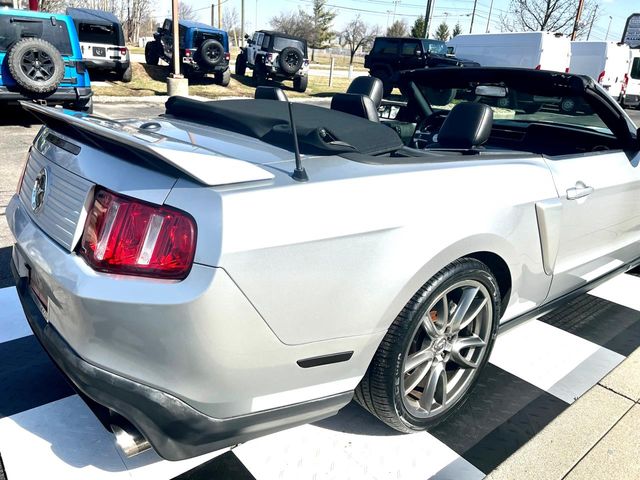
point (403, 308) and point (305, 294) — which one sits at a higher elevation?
point (305, 294)

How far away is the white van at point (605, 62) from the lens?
17656 mm

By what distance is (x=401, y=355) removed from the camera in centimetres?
188

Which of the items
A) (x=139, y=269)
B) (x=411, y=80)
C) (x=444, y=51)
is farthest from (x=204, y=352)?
(x=444, y=51)

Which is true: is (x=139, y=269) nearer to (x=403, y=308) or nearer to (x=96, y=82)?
(x=403, y=308)

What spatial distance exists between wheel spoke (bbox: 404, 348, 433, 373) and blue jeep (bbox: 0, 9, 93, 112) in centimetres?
782

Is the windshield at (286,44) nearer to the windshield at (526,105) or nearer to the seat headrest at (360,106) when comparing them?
the windshield at (526,105)

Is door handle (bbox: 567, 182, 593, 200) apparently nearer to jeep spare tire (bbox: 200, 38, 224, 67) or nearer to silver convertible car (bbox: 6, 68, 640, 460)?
silver convertible car (bbox: 6, 68, 640, 460)

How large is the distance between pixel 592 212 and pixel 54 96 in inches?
322

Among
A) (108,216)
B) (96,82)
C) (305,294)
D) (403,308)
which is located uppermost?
(108,216)

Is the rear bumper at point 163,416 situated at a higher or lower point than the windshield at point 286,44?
lower

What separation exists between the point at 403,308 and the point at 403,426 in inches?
20.9

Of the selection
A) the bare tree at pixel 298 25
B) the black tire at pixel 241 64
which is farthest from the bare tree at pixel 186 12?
the black tire at pixel 241 64

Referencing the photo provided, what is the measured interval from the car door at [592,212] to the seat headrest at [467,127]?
1.06 feet

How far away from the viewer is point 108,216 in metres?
1.56
